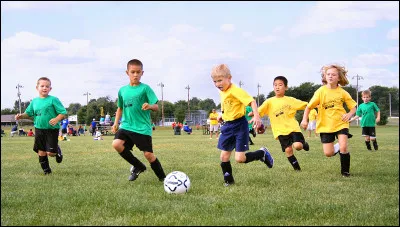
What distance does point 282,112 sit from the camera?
29.7ft

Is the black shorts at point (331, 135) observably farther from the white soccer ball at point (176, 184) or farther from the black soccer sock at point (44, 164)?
the black soccer sock at point (44, 164)

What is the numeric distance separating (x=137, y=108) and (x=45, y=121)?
261 cm

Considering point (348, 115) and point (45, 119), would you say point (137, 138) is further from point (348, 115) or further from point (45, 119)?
point (348, 115)

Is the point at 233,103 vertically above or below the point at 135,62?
below

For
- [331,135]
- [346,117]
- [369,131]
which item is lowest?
[369,131]

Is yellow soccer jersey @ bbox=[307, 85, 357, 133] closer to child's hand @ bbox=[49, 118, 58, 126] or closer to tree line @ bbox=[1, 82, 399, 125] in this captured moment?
child's hand @ bbox=[49, 118, 58, 126]

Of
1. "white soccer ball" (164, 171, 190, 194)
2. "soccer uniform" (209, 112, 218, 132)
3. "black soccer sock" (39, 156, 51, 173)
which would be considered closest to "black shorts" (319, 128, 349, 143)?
"white soccer ball" (164, 171, 190, 194)

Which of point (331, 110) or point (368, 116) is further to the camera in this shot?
point (368, 116)

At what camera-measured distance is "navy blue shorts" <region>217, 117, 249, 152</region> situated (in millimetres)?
6980

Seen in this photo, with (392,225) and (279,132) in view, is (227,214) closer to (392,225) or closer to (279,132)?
(392,225)

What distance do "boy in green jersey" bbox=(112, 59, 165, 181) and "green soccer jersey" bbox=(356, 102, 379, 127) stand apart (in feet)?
34.0

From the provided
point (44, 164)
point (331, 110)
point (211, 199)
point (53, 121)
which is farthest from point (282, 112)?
point (44, 164)

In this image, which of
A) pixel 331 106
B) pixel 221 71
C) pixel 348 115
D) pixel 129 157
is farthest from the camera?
pixel 331 106

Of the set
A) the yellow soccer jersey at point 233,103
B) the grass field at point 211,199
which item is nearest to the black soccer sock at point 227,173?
the grass field at point 211,199
